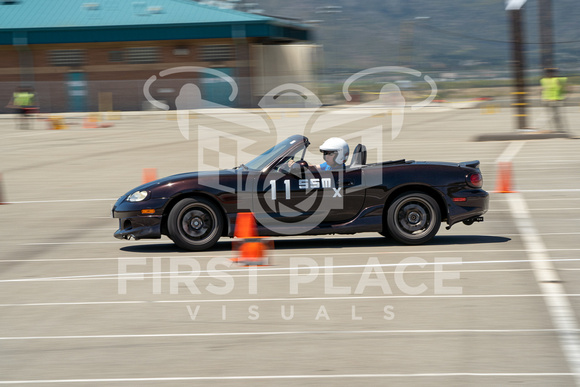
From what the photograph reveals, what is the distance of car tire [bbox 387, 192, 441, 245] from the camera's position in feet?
32.5

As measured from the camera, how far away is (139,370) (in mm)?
5512

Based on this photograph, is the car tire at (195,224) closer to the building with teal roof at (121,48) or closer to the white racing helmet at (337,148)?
the white racing helmet at (337,148)

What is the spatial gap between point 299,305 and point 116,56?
47.8 metres

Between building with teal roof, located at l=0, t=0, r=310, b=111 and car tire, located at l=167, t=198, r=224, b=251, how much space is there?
41549mm

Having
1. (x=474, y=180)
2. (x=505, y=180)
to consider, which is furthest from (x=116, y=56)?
(x=474, y=180)

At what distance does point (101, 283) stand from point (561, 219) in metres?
7.00

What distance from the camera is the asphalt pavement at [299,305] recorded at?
17.9 ft

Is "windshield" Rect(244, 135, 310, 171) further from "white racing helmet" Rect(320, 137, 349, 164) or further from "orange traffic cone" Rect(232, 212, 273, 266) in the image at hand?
"orange traffic cone" Rect(232, 212, 273, 266)

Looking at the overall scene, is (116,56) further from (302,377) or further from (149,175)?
(302,377)

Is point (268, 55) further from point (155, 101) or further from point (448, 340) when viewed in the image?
point (448, 340)

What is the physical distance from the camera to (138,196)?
389 inches

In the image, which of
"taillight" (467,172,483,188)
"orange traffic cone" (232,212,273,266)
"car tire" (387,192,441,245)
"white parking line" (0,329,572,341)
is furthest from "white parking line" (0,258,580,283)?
"white parking line" (0,329,572,341)

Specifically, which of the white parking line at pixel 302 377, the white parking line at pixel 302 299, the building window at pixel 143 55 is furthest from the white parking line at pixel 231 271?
the building window at pixel 143 55

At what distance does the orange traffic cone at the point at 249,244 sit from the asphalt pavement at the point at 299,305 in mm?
166
